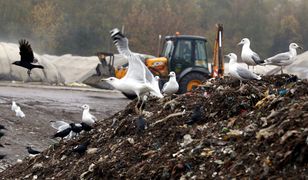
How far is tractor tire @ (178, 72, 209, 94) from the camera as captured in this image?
2625 cm

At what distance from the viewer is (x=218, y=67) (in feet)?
95.1

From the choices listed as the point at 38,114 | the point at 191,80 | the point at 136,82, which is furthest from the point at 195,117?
the point at 191,80

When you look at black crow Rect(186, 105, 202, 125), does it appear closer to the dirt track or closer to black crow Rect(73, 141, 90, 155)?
black crow Rect(73, 141, 90, 155)

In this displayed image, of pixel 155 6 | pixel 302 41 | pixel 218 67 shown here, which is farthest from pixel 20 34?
pixel 218 67

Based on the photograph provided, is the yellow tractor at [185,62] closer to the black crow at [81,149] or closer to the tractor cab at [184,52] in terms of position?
the tractor cab at [184,52]

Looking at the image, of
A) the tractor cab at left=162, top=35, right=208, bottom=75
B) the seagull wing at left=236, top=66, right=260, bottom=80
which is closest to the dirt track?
the tractor cab at left=162, top=35, right=208, bottom=75

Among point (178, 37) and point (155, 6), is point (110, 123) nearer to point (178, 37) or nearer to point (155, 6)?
point (178, 37)

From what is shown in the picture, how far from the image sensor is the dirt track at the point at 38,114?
55.1 feet

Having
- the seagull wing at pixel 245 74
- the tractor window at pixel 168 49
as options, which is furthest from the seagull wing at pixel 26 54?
the tractor window at pixel 168 49

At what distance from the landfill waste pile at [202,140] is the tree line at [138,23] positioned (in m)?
47.8

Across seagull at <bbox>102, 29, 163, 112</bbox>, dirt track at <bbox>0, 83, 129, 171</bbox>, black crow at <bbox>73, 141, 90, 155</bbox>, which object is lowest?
dirt track at <bbox>0, 83, 129, 171</bbox>

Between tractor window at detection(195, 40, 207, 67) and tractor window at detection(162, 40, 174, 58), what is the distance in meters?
1.05

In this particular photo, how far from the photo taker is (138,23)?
62.8 meters

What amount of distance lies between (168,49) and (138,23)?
114 ft
